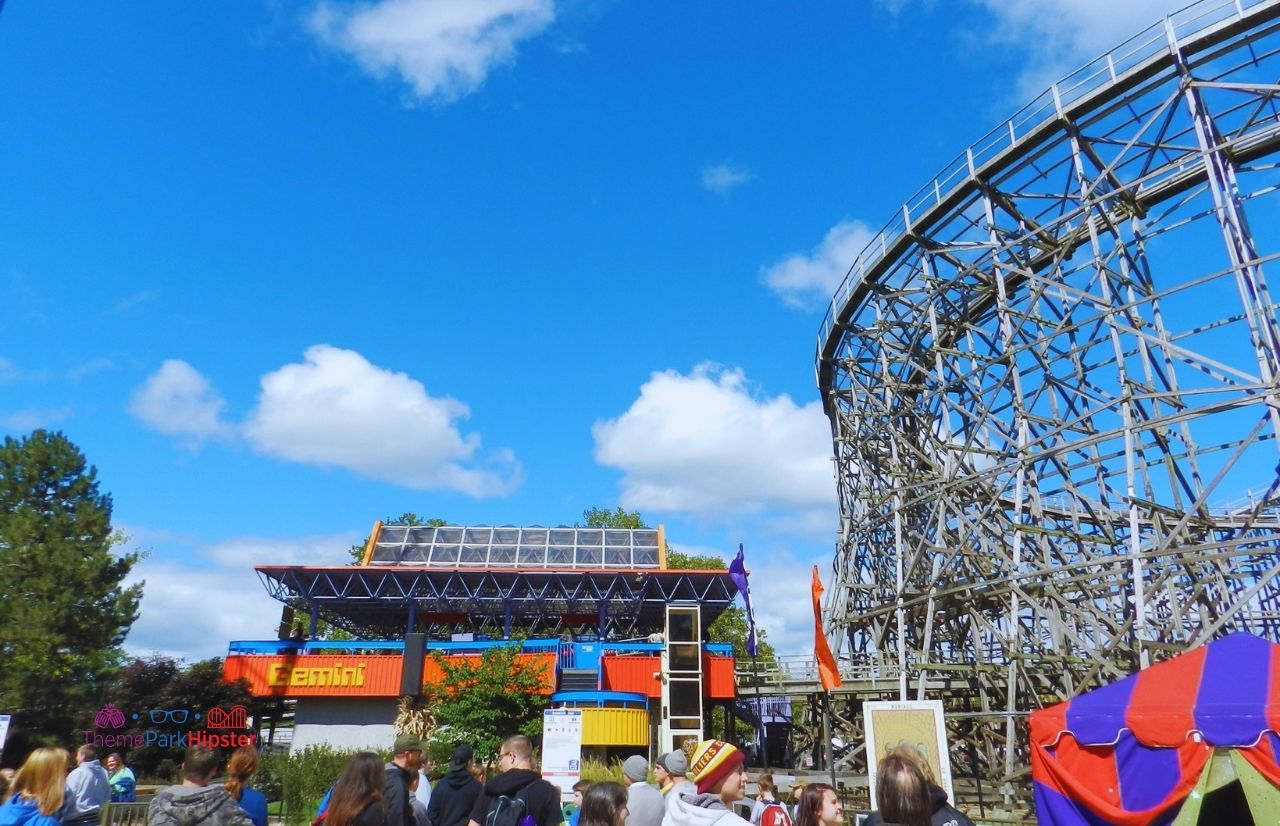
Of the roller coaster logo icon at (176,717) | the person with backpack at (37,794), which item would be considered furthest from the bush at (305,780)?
the person with backpack at (37,794)

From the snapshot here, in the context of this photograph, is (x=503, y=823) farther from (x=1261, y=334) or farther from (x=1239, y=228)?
(x=1239, y=228)

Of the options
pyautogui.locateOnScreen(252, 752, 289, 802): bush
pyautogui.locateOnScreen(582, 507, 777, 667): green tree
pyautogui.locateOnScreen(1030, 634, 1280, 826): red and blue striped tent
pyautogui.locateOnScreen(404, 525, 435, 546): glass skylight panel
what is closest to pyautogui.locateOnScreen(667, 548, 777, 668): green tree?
pyautogui.locateOnScreen(582, 507, 777, 667): green tree

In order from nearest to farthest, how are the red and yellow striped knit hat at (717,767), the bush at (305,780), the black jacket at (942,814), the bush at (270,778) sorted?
the red and yellow striped knit hat at (717,767), the black jacket at (942,814), the bush at (305,780), the bush at (270,778)

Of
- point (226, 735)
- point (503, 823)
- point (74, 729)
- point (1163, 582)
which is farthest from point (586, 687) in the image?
point (503, 823)

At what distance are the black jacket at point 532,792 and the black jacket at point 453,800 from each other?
73 centimetres

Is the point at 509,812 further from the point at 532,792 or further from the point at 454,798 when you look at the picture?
the point at 454,798

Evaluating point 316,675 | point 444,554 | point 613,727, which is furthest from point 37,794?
point 444,554

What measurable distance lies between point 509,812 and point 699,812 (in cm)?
193

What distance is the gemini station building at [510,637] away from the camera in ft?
89.6

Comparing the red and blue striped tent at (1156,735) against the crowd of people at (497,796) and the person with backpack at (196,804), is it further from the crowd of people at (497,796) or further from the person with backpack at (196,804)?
the person with backpack at (196,804)

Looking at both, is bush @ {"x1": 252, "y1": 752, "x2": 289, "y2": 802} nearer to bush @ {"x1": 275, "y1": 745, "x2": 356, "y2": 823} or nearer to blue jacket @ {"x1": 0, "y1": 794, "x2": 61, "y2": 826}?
bush @ {"x1": 275, "y1": 745, "x2": 356, "y2": 823}

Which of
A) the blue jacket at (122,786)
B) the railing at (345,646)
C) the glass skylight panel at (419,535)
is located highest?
the glass skylight panel at (419,535)

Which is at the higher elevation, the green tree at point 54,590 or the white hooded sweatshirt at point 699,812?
the green tree at point 54,590

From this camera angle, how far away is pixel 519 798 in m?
5.07
